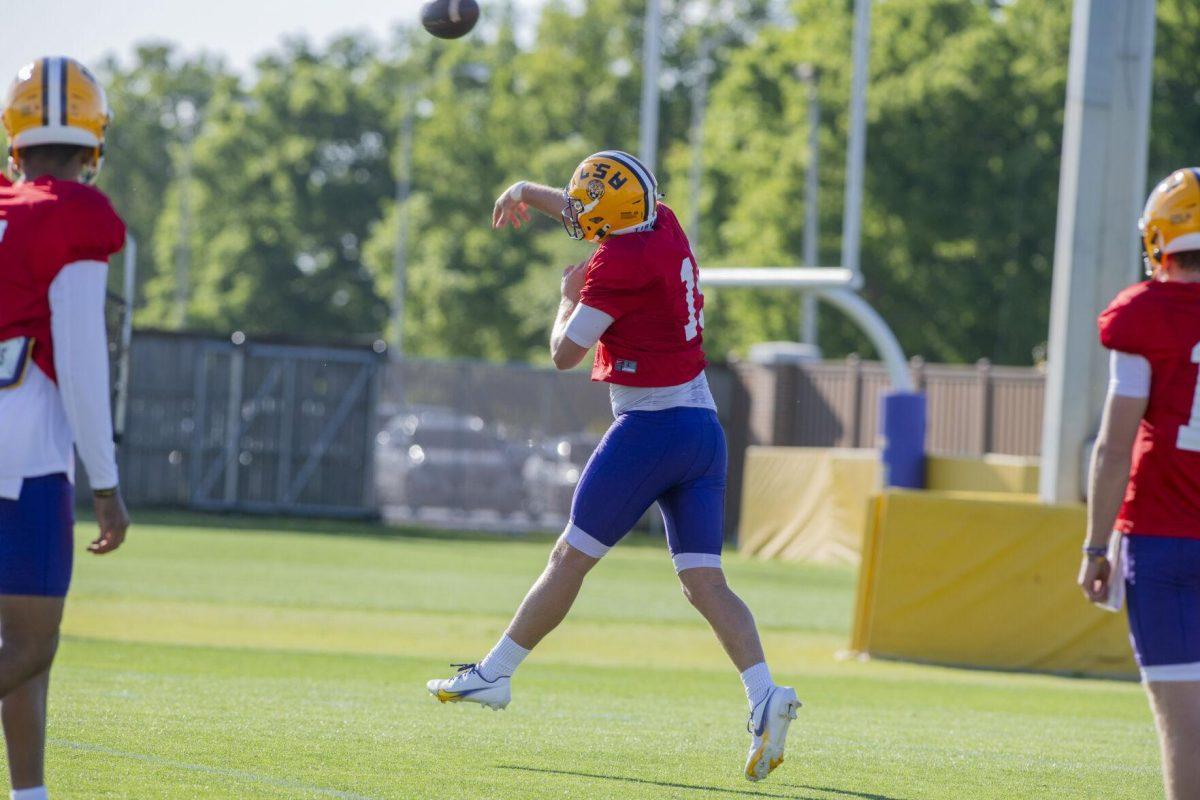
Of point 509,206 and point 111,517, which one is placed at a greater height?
point 509,206

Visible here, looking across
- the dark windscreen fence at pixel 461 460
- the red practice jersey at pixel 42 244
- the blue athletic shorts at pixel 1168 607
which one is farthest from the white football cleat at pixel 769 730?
the dark windscreen fence at pixel 461 460

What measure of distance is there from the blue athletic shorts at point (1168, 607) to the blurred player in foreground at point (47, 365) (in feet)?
9.28

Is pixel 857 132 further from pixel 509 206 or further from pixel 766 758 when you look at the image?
pixel 766 758

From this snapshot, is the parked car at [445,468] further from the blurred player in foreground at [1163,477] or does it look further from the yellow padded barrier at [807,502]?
the blurred player in foreground at [1163,477]

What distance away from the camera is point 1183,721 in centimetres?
512

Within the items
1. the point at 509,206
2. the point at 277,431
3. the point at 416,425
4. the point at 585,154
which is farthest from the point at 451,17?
the point at 585,154

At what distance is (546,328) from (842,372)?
2707 centimetres

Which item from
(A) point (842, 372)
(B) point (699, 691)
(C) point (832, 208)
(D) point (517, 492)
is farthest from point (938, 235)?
(B) point (699, 691)

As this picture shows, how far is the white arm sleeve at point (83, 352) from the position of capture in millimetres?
4715

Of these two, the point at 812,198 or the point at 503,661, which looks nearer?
the point at 503,661

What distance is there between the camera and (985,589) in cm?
1278

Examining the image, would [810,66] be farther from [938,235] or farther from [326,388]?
[326,388]

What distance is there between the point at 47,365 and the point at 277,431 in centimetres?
2463

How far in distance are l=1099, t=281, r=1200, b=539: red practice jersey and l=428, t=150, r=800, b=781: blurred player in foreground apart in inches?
71.3
